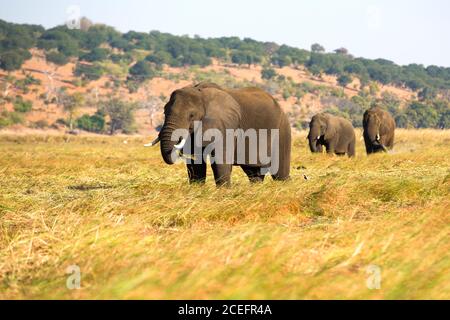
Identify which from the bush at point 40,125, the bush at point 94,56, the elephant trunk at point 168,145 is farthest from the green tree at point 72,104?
the elephant trunk at point 168,145

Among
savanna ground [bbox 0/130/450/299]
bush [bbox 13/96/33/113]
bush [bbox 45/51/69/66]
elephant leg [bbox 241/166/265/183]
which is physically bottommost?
bush [bbox 13/96/33/113]

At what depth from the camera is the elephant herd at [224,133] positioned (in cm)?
1012

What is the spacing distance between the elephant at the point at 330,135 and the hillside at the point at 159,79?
46549mm

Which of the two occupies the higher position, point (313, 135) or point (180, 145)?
point (180, 145)

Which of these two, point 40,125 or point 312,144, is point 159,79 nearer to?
point 40,125

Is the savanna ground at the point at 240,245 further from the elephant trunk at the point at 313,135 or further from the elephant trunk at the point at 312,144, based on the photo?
the elephant trunk at the point at 313,135

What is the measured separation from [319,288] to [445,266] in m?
1.08

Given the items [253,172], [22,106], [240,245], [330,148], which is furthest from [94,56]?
[240,245]

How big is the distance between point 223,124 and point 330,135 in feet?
39.7

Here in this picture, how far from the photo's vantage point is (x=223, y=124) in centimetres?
1062

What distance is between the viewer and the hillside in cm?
7412

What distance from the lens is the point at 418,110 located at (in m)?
71.9

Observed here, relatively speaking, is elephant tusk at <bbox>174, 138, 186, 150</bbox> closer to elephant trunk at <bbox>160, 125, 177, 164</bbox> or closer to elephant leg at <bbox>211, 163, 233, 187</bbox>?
elephant trunk at <bbox>160, 125, 177, 164</bbox>

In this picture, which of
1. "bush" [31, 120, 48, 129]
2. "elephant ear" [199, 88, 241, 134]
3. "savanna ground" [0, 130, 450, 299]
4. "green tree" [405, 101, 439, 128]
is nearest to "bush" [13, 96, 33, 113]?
"bush" [31, 120, 48, 129]
